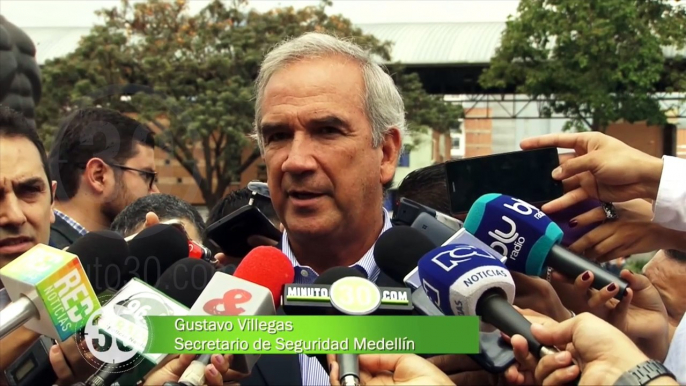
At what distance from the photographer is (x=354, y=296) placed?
1439 millimetres

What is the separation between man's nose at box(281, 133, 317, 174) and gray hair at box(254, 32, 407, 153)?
19 centimetres

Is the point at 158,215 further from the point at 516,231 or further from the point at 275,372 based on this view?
the point at 516,231

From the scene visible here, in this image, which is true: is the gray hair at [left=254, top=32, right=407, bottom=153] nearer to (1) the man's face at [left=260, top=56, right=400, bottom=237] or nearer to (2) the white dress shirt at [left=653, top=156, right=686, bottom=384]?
(1) the man's face at [left=260, top=56, right=400, bottom=237]

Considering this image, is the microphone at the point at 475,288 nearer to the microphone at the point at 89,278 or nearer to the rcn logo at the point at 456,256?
the rcn logo at the point at 456,256

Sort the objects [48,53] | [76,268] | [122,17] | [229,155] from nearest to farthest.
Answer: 1. [76,268]
2. [229,155]
3. [122,17]
4. [48,53]

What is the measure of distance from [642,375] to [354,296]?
476mm

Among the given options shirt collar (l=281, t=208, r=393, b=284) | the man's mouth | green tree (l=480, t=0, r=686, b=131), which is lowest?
green tree (l=480, t=0, r=686, b=131)

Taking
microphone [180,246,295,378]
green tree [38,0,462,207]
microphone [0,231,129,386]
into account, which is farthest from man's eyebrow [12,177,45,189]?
green tree [38,0,462,207]

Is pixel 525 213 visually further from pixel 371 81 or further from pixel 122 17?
pixel 122 17

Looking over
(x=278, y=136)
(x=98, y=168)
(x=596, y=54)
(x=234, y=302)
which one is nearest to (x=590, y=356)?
(x=234, y=302)

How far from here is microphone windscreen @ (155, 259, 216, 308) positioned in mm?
1783

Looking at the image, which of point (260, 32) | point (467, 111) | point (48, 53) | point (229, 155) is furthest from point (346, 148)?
point (48, 53)

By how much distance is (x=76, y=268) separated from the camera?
150 centimetres

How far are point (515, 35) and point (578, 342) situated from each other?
2058cm
